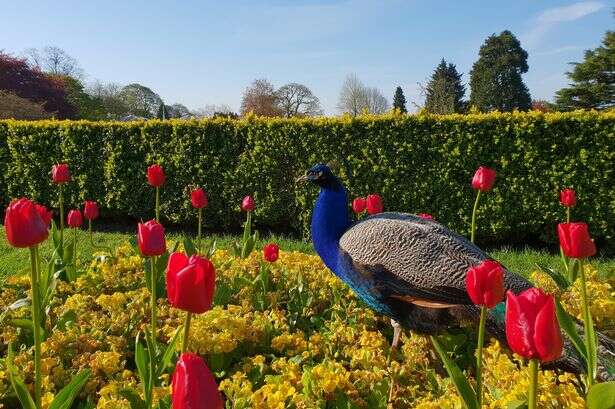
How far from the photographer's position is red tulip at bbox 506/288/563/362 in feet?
3.59

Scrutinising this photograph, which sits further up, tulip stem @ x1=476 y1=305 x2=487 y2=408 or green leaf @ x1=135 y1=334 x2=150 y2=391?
tulip stem @ x1=476 y1=305 x2=487 y2=408

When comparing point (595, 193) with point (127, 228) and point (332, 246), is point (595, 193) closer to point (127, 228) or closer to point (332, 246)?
point (332, 246)

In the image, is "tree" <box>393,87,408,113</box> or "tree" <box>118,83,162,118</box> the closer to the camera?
"tree" <box>393,87,408,113</box>

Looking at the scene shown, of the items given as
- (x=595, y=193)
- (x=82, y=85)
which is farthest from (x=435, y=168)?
(x=82, y=85)

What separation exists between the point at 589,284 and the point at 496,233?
415cm

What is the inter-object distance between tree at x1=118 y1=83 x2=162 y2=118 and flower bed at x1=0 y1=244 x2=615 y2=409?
52.3m

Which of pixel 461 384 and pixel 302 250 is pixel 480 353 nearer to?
pixel 461 384

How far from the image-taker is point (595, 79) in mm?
29609

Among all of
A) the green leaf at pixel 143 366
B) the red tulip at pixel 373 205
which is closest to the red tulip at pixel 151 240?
the green leaf at pixel 143 366

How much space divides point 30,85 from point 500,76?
3260 cm

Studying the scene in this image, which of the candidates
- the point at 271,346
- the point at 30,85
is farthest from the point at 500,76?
the point at 271,346

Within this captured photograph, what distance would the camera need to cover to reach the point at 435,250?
2846mm

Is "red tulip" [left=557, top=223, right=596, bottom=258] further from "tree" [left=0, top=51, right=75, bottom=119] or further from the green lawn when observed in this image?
"tree" [left=0, top=51, right=75, bottom=119]

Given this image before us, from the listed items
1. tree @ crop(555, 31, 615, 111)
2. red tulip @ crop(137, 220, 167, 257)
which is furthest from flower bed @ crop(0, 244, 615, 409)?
tree @ crop(555, 31, 615, 111)
